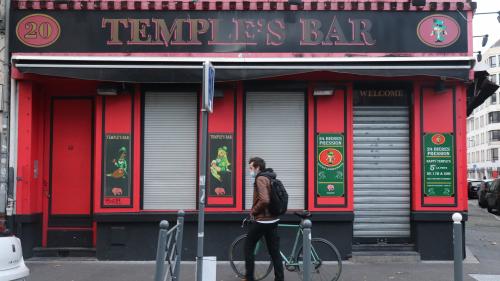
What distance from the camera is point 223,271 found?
9227 mm

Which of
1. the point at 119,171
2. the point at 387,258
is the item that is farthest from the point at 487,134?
the point at 119,171

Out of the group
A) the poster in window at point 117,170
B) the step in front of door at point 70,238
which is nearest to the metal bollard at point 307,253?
the poster in window at point 117,170

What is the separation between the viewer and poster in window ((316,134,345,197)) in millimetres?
9992

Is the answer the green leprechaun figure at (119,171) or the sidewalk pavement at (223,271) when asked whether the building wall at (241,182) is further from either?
the sidewalk pavement at (223,271)

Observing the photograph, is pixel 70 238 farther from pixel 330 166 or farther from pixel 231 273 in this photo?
pixel 330 166

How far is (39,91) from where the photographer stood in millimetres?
10500

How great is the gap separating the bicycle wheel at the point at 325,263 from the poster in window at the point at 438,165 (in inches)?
108

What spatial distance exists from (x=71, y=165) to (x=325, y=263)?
5.29m

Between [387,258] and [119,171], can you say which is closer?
[387,258]

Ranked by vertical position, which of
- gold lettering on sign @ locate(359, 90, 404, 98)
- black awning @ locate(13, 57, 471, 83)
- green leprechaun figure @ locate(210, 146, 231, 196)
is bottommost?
green leprechaun figure @ locate(210, 146, 231, 196)

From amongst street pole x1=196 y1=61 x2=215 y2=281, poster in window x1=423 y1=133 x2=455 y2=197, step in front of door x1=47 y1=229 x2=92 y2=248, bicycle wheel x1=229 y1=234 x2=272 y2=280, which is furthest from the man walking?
step in front of door x1=47 y1=229 x2=92 y2=248

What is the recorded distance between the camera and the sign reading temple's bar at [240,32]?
9898 millimetres

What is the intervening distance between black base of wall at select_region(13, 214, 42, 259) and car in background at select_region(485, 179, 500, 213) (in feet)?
56.7

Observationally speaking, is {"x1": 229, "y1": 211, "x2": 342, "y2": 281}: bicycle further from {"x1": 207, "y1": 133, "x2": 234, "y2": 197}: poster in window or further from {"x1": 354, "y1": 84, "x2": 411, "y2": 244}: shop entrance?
{"x1": 354, "y1": 84, "x2": 411, "y2": 244}: shop entrance
